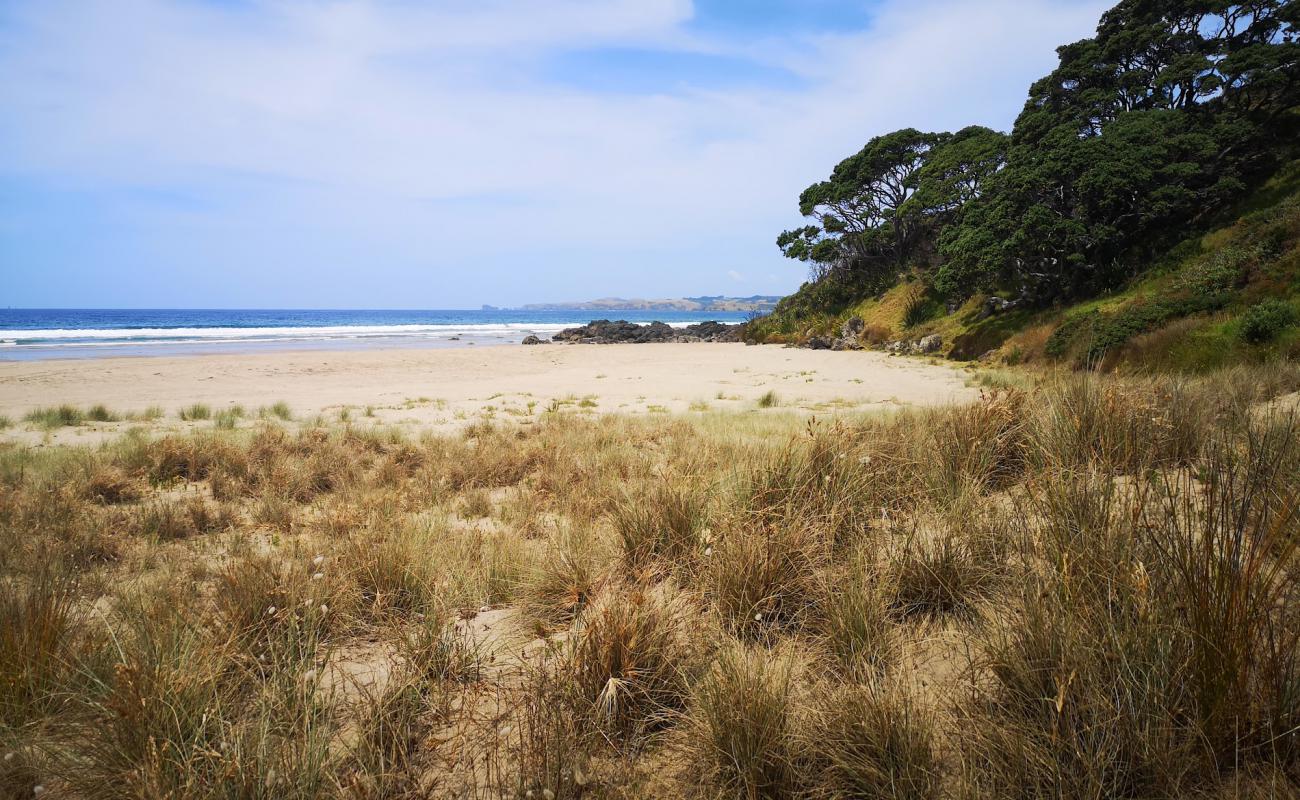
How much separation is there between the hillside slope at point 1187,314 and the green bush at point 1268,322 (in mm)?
16

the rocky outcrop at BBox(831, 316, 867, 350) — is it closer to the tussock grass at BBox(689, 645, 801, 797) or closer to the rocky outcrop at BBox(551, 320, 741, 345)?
the rocky outcrop at BBox(551, 320, 741, 345)

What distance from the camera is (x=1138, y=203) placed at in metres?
20.5

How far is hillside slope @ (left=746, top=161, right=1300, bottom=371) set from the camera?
39.2ft

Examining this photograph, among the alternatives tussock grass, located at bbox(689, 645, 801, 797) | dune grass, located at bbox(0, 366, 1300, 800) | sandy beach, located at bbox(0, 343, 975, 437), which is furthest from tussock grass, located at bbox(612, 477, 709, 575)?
sandy beach, located at bbox(0, 343, 975, 437)

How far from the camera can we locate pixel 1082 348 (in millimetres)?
14922

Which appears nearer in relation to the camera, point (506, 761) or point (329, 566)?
point (506, 761)

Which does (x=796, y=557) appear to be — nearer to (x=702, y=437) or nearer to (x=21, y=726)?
(x=21, y=726)

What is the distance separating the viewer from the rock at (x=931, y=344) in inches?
1038

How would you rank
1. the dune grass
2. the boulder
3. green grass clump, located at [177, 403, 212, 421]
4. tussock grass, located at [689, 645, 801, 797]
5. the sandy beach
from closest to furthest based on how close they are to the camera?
1. the dune grass
2. tussock grass, located at [689, 645, 801, 797]
3. green grass clump, located at [177, 403, 212, 421]
4. the sandy beach
5. the boulder

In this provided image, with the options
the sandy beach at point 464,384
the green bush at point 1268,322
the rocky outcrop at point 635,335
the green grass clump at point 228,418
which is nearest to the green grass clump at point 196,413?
the green grass clump at point 228,418

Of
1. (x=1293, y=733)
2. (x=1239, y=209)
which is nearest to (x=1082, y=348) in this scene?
(x=1239, y=209)

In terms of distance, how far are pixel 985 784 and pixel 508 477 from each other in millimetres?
5873

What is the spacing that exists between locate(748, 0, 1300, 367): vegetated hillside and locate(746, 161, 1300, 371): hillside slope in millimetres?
59

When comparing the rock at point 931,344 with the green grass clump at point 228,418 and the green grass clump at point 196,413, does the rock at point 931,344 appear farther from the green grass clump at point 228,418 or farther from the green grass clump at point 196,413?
the green grass clump at point 196,413
